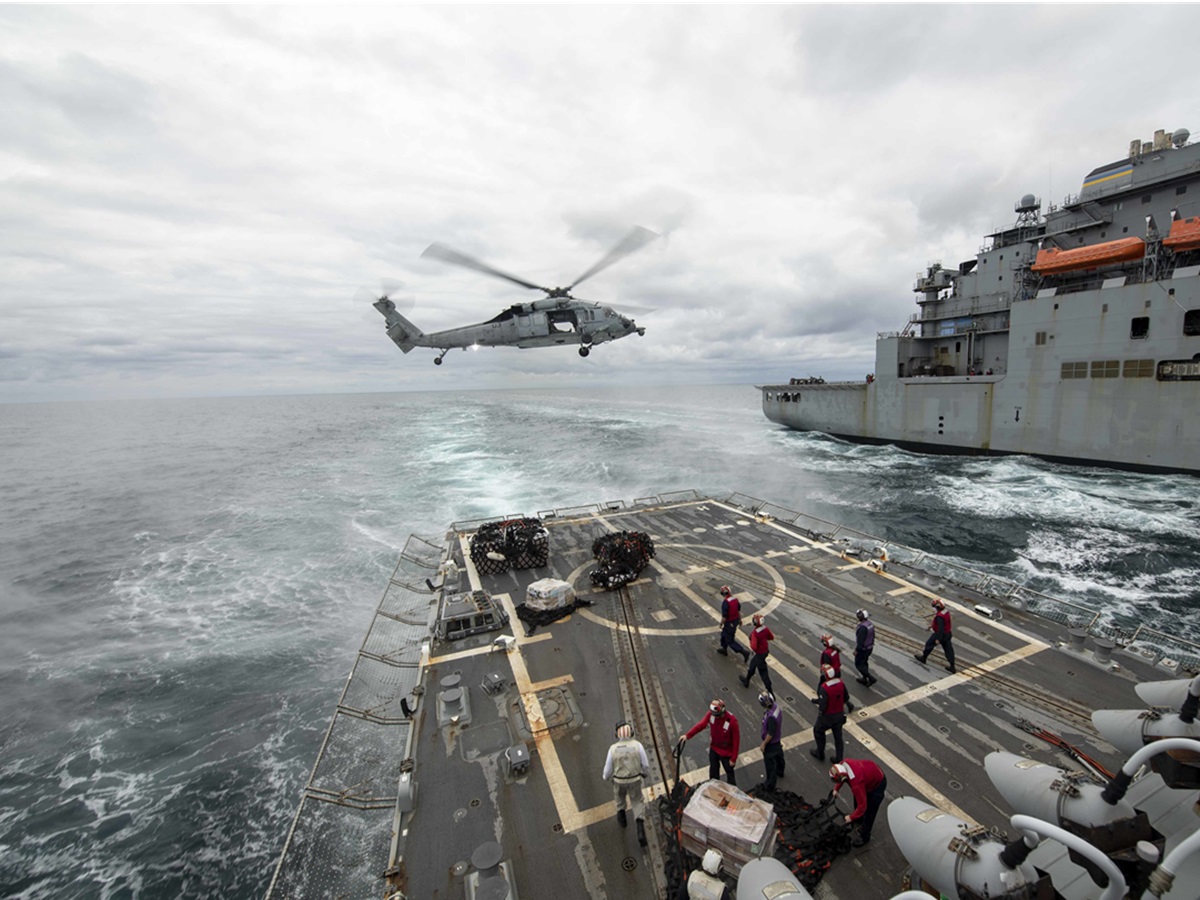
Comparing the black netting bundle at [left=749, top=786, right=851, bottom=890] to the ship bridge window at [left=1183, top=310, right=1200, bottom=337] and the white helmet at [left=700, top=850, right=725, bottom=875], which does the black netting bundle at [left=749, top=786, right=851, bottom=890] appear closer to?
the white helmet at [left=700, top=850, right=725, bottom=875]

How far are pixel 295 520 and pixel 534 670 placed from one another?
32740 mm

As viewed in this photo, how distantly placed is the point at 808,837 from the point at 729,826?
170 cm

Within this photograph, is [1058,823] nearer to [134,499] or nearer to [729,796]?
[729,796]

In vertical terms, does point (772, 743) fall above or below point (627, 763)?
below

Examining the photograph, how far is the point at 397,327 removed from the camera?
25469mm

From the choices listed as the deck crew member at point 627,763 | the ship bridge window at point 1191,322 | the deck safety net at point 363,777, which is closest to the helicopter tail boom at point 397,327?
the deck safety net at point 363,777

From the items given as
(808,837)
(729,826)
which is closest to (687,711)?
(808,837)

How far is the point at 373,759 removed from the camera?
524 inches

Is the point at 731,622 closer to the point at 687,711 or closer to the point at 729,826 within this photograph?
the point at 687,711

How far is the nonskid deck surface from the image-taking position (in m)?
7.37

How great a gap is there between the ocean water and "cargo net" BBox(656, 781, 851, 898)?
403 inches

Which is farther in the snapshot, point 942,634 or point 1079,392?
point 1079,392

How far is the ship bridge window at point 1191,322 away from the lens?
32375 mm

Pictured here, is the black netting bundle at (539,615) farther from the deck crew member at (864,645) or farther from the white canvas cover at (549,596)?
the deck crew member at (864,645)
